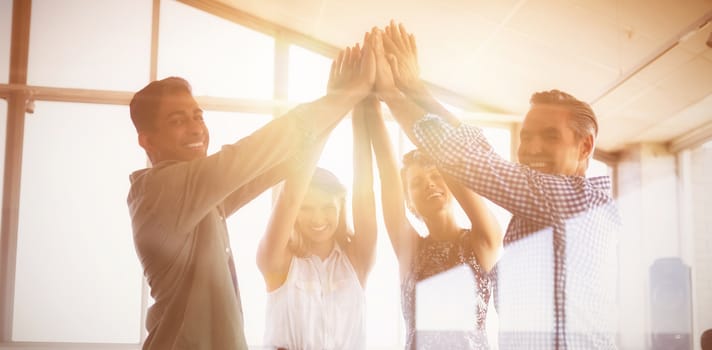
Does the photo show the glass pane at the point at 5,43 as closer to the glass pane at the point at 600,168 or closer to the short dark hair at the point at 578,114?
the short dark hair at the point at 578,114

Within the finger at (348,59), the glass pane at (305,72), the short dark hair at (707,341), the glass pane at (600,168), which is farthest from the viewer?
the glass pane at (600,168)

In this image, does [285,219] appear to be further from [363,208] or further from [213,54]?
[213,54]

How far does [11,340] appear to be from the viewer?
3.34 meters

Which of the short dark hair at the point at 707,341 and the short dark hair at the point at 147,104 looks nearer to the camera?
the short dark hair at the point at 147,104

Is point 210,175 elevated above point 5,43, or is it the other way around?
point 5,43

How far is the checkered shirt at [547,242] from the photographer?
3.28 feet

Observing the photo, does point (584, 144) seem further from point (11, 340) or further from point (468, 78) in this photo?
point (11, 340)

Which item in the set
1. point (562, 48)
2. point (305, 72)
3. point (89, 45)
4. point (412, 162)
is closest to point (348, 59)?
point (412, 162)

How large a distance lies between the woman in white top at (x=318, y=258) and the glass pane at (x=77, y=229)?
2.32 meters

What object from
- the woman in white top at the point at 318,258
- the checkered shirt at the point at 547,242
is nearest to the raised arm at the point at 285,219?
the woman in white top at the point at 318,258

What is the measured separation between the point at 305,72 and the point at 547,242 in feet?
9.60

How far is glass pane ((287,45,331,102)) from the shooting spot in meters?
3.75

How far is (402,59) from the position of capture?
1383mm

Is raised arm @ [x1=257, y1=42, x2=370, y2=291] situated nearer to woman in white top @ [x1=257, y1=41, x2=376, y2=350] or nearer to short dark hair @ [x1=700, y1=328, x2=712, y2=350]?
woman in white top @ [x1=257, y1=41, x2=376, y2=350]
